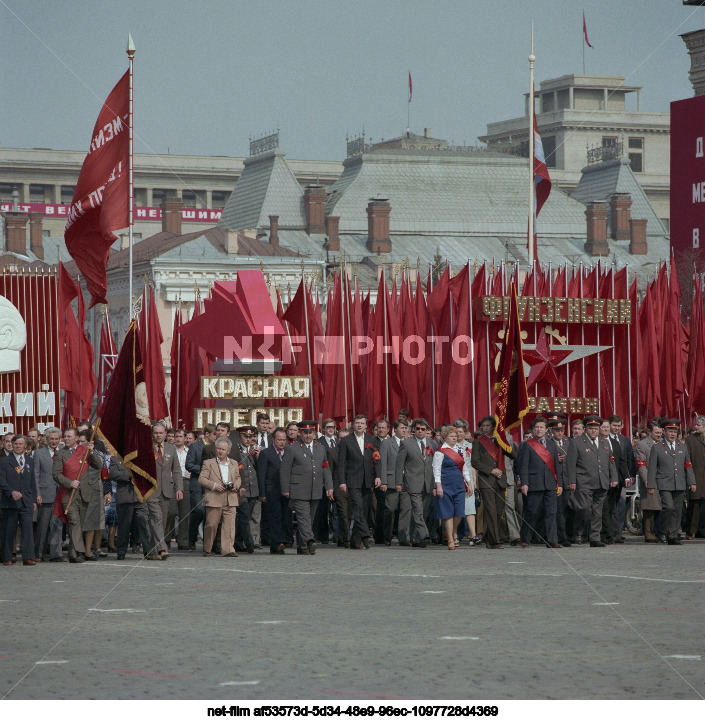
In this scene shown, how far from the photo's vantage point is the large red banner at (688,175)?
157ft

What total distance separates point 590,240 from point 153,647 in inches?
2625

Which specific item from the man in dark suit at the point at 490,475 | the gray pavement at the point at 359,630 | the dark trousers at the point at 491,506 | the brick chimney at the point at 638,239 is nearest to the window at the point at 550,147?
the brick chimney at the point at 638,239

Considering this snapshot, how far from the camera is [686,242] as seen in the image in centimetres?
4894

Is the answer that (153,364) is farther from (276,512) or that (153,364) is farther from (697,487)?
(697,487)

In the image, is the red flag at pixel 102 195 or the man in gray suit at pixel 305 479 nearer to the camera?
the red flag at pixel 102 195

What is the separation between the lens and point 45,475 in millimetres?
17594

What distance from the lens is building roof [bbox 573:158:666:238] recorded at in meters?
91.1

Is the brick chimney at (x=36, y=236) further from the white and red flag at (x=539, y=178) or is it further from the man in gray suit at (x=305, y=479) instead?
the man in gray suit at (x=305, y=479)

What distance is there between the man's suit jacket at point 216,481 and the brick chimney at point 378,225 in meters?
52.8

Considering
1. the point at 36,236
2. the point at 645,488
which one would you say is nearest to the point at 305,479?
the point at 645,488

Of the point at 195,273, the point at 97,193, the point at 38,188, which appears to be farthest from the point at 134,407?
the point at 38,188

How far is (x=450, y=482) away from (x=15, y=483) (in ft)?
16.9

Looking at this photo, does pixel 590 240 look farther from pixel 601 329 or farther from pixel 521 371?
pixel 521 371

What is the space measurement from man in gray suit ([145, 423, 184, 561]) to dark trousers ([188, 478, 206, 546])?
0.29 metres
